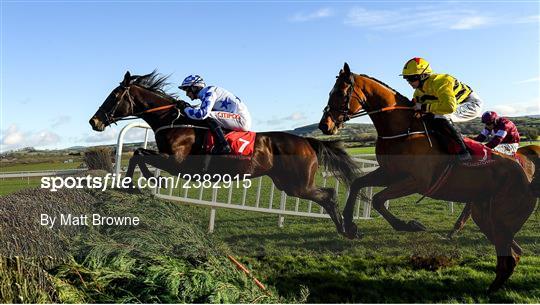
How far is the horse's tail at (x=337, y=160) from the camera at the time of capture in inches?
224

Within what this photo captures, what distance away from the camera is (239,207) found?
20.5 ft

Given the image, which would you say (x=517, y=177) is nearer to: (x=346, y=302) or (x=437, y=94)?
(x=437, y=94)

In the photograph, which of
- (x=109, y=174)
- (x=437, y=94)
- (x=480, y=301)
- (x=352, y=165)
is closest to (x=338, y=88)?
(x=437, y=94)

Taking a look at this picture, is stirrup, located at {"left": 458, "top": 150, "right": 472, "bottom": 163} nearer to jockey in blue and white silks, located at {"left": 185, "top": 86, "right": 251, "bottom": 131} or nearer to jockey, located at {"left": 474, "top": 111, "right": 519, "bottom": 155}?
jockey, located at {"left": 474, "top": 111, "right": 519, "bottom": 155}

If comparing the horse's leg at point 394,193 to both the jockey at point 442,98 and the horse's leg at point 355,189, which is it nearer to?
the horse's leg at point 355,189

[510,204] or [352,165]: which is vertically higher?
[352,165]

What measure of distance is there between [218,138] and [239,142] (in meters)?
0.27

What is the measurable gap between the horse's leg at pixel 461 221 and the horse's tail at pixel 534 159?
33.9 inches

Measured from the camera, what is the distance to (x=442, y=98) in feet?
14.1

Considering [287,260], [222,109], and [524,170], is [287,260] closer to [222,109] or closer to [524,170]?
[222,109]

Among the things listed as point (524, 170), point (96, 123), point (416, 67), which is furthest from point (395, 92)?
point (96, 123)

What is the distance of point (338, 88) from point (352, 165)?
55.1 inches

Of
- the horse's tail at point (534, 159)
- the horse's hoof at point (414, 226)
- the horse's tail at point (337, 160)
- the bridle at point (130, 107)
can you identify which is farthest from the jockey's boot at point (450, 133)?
the bridle at point (130, 107)

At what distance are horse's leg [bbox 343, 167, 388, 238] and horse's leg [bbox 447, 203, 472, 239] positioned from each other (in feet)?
4.95
